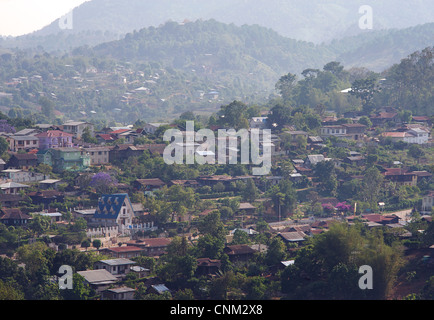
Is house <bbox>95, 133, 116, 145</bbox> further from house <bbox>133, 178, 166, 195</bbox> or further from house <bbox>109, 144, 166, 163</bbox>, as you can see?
house <bbox>133, 178, 166, 195</bbox>

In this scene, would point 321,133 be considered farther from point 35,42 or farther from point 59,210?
point 35,42

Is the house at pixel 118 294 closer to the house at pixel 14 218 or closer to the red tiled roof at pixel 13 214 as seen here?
the house at pixel 14 218

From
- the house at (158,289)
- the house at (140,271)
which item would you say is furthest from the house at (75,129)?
the house at (158,289)

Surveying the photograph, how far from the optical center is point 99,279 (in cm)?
2672

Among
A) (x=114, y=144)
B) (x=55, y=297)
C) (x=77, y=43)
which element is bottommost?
(x=55, y=297)

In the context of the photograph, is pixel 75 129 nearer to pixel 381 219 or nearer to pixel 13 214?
pixel 13 214

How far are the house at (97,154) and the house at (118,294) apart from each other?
51.8 feet

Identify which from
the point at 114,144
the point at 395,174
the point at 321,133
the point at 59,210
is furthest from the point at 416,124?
the point at 59,210

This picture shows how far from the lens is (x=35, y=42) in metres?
165

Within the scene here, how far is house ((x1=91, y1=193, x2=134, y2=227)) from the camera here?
34.1m

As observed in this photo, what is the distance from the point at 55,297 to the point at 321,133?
26.0m

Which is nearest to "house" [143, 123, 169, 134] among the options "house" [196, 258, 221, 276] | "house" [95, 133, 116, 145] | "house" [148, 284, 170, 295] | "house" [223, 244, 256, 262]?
"house" [95, 133, 116, 145]

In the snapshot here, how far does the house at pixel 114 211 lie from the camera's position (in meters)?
34.1

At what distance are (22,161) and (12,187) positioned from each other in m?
3.11
